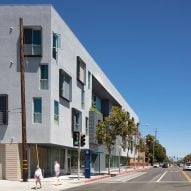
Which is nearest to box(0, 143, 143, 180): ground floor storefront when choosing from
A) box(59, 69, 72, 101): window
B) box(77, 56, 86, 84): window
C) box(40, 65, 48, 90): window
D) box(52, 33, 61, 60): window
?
box(59, 69, 72, 101): window

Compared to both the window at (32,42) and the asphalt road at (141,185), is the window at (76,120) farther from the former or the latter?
the window at (32,42)

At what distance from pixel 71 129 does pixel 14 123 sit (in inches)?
396

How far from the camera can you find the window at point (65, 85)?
4507cm

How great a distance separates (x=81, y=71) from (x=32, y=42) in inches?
544

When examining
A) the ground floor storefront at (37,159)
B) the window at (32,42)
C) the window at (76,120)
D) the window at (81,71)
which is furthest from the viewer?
the window at (81,71)

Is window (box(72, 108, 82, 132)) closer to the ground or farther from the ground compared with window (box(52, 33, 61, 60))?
closer to the ground

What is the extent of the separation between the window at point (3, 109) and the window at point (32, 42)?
3918 millimetres

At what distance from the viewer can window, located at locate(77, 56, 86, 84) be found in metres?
52.9

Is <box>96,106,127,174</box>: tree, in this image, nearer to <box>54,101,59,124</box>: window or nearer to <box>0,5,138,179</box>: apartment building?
<box>0,5,138,179</box>: apartment building

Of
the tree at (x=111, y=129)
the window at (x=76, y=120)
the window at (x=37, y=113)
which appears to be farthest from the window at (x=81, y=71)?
the window at (x=37, y=113)

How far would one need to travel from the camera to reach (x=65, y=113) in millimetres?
47031

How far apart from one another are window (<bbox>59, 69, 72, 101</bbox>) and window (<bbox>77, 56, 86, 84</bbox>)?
3.76 meters

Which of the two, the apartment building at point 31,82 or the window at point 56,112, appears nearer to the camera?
the apartment building at point 31,82

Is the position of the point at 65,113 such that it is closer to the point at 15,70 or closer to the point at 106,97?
the point at 15,70
